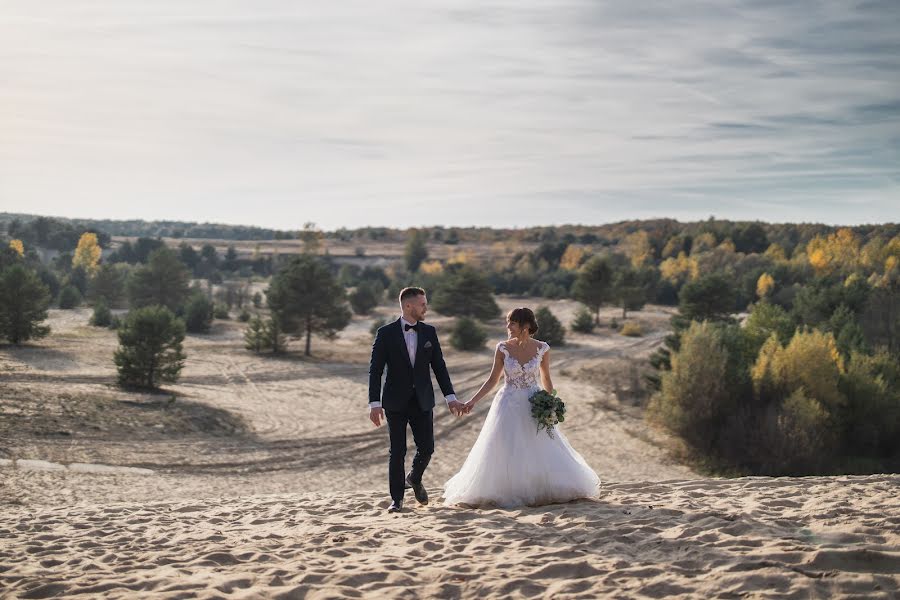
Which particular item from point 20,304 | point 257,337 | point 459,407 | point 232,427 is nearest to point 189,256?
point 257,337

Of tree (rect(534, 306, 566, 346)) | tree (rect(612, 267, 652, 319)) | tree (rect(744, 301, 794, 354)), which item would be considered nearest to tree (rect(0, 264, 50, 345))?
tree (rect(534, 306, 566, 346))

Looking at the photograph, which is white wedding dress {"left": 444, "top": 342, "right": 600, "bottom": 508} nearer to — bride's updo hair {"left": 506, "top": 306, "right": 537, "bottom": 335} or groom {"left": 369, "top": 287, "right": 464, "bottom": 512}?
Result: bride's updo hair {"left": 506, "top": 306, "right": 537, "bottom": 335}

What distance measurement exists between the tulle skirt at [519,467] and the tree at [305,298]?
94.1 ft

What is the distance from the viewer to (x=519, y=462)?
7.37 meters

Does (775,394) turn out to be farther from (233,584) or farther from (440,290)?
(440,290)

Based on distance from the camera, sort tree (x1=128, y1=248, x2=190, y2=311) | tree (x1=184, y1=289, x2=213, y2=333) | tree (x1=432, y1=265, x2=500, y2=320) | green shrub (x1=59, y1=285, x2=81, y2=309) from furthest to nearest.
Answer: green shrub (x1=59, y1=285, x2=81, y2=309), tree (x1=432, y1=265, x2=500, y2=320), tree (x1=128, y1=248, x2=190, y2=311), tree (x1=184, y1=289, x2=213, y2=333)

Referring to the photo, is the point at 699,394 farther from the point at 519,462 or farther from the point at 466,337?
the point at 466,337

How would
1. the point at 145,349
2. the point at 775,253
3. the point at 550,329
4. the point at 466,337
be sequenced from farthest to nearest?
the point at 775,253, the point at 550,329, the point at 466,337, the point at 145,349

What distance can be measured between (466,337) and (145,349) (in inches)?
793

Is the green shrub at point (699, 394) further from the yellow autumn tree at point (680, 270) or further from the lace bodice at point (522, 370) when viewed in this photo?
the yellow autumn tree at point (680, 270)

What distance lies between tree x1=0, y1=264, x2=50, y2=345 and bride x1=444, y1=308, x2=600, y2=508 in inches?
997

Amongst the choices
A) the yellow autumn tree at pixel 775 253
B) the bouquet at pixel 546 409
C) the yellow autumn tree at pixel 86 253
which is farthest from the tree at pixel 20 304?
the yellow autumn tree at pixel 775 253

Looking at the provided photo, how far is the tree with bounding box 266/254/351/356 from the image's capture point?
35.2 meters

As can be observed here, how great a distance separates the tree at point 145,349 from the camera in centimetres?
2216
